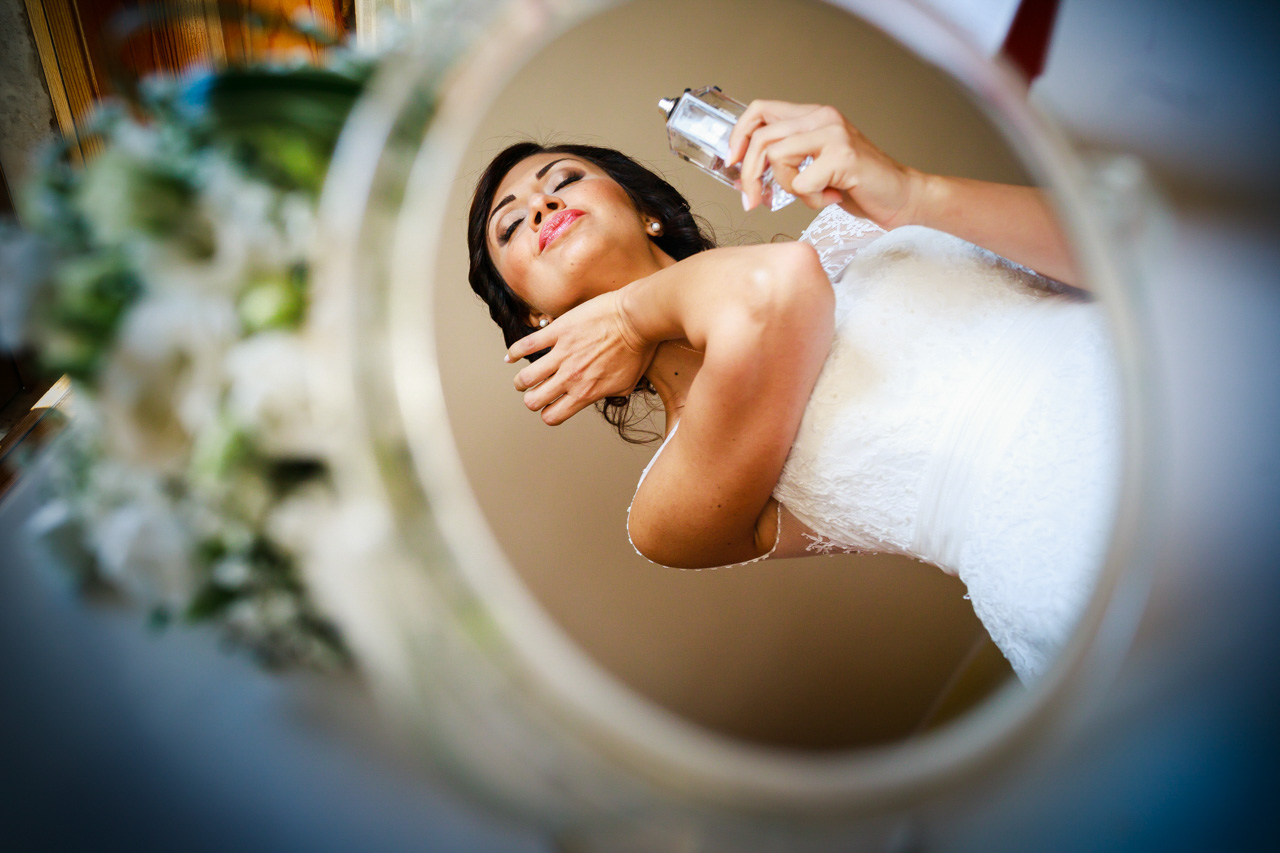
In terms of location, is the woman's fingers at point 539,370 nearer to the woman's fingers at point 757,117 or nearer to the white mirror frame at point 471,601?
the woman's fingers at point 757,117

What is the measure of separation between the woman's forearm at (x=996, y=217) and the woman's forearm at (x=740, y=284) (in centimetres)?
12

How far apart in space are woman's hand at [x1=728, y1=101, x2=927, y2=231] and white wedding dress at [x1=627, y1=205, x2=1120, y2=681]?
0.11 m

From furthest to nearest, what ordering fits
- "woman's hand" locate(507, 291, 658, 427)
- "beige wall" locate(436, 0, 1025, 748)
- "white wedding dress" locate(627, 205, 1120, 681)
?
"beige wall" locate(436, 0, 1025, 748) → "woman's hand" locate(507, 291, 658, 427) → "white wedding dress" locate(627, 205, 1120, 681)

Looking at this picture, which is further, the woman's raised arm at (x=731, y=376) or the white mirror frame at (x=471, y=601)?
the woman's raised arm at (x=731, y=376)

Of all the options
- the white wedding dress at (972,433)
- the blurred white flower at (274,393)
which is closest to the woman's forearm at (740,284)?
the white wedding dress at (972,433)

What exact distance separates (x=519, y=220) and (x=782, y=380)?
0.36m

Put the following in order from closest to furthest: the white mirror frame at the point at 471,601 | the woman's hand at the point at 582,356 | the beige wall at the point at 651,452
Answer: the white mirror frame at the point at 471,601, the woman's hand at the point at 582,356, the beige wall at the point at 651,452

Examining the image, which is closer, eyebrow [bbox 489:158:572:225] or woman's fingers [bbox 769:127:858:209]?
woman's fingers [bbox 769:127:858:209]

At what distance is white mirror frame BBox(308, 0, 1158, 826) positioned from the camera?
222 mm

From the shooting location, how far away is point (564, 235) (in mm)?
694

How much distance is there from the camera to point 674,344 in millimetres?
719

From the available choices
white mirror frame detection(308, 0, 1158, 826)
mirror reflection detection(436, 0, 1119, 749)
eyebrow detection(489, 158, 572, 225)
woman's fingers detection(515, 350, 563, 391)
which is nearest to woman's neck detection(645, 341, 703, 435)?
mirror reflection detection(436, 0, 1119, 749)

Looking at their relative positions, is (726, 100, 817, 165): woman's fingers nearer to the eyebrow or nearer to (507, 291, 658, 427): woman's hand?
(507, 291, 658, 427): woman's hand

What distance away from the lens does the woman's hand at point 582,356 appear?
2.14 feet
